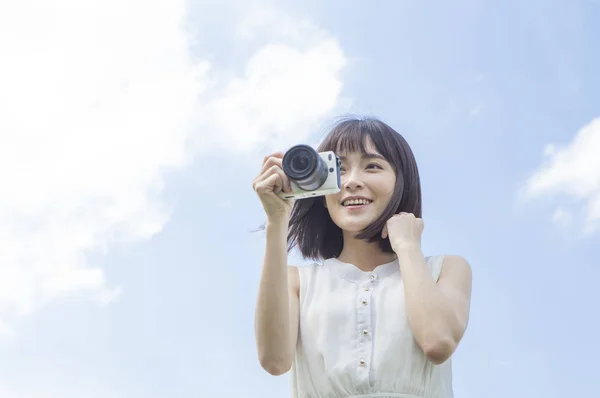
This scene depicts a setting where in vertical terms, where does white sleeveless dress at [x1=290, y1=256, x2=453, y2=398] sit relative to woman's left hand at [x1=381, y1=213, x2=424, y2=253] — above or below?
below

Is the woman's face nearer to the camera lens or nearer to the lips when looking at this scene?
the lips

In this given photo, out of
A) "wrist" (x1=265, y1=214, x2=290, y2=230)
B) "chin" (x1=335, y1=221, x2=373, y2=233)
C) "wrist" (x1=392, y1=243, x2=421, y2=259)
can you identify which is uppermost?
"chin" (x1=335, y1=221, x2=373, y2=233)

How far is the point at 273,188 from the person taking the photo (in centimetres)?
335

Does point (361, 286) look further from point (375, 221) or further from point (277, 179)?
point (277, 179)

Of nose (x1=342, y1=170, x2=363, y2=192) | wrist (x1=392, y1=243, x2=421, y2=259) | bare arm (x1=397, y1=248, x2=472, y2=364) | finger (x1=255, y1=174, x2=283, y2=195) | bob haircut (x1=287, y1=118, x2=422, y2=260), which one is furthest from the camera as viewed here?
bob haircut (x1=287, y1=118, x2=422, y2=260)

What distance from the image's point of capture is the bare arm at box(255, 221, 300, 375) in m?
3.30

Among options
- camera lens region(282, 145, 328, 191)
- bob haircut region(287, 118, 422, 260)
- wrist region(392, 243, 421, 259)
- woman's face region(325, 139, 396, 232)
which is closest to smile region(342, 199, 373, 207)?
woman's face region(325, 139, 396, 232)

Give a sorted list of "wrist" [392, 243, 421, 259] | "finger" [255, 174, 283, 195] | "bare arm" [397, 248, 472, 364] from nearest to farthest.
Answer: "bare arm" [397, 248, 472, 364]
"finger" [255, 174, 283, 195]
"wrist" [392, 243, 421, 259]

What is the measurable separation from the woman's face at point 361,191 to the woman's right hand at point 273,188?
358 mm

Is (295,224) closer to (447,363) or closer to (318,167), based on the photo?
(318,167)

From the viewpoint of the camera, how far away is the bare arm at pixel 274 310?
10.8 ft

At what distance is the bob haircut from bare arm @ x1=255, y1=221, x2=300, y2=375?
1.74 ft

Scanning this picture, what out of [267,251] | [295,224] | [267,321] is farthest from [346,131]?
[267,321]

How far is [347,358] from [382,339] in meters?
0.17
